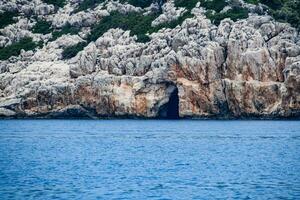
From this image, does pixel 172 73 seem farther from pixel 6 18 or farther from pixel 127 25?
pixel 6 18

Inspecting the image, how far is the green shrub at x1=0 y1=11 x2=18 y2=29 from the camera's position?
161413 millimetres

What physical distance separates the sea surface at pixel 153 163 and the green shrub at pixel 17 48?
5143 cm

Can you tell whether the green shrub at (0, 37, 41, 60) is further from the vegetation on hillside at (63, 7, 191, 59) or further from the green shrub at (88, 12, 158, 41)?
the green shrub at (88, 12, 158, 41)

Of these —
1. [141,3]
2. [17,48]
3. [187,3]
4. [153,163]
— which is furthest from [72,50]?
[153,163]

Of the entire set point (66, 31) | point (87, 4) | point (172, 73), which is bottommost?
point (172, 73)

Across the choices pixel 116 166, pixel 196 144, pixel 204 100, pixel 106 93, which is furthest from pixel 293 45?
pixel 116 166

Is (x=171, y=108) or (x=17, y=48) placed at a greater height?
(x=17, y=48)

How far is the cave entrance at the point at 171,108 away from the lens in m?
122

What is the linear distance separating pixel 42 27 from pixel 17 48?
12.6 metres

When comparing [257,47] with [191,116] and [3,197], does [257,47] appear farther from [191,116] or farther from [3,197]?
[3,197]

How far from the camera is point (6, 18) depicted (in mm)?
163875

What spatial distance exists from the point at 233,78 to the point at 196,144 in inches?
1624

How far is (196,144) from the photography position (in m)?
73.1

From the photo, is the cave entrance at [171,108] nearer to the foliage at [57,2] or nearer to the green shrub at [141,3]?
the green shrub at [141,3]
